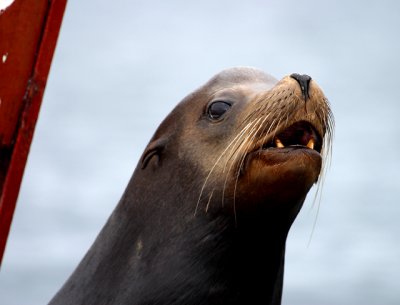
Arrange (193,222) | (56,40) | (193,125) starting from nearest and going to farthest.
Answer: (56,40) → (193,222) → (193,125)

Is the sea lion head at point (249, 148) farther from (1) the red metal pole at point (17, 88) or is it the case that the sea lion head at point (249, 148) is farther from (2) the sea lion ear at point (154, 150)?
(1) the red metal pole at point (17, 88)

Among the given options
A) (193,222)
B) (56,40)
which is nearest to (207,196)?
(193,222)

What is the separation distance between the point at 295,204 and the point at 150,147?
1780 mm

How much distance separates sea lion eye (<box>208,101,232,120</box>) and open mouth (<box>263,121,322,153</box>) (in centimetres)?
76

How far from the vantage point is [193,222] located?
6828 millimetres

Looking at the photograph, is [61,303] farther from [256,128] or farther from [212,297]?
[256,128]

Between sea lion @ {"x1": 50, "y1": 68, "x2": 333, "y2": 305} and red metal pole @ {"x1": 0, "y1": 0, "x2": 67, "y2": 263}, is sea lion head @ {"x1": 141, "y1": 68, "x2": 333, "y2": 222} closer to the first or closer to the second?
sea lion @ {"x1": 50, "y1": 68, "x2": 333, "y2": 305}

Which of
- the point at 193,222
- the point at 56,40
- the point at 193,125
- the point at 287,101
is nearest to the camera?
the point at 56,40

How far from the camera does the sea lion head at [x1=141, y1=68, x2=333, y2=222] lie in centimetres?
629

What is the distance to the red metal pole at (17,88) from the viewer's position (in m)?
3.44

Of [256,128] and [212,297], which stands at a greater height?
[256,128]

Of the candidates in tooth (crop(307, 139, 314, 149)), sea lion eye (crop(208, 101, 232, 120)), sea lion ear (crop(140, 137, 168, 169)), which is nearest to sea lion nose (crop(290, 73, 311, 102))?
A: tooth (crop(307, 139, 314, 149))

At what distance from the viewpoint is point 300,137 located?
658 cm

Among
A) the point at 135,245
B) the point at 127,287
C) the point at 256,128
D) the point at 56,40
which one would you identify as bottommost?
the point at 56,40
